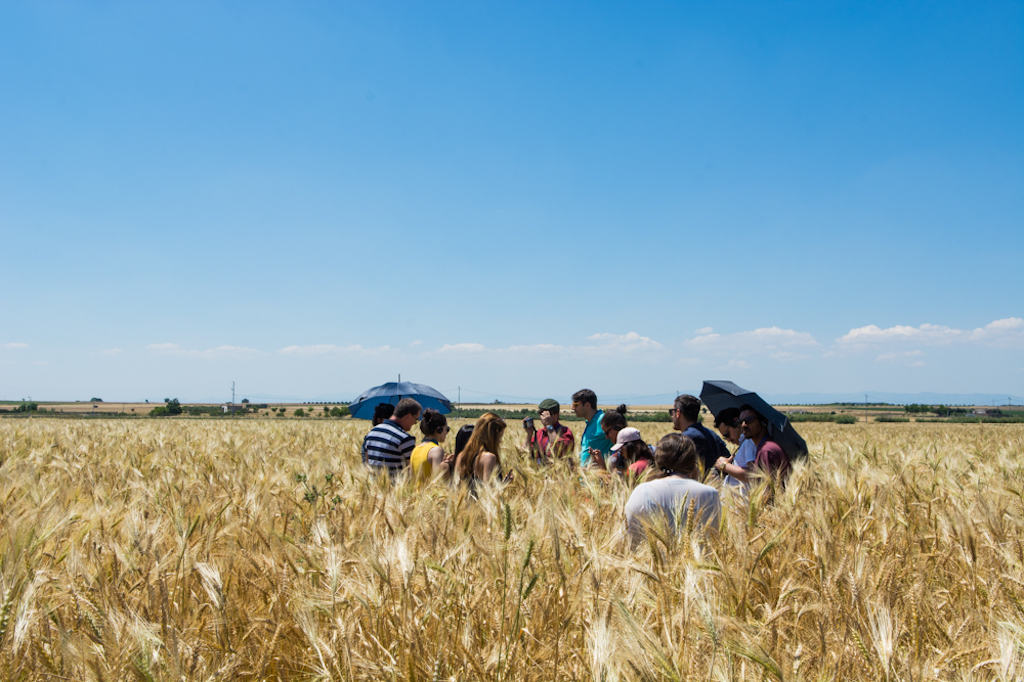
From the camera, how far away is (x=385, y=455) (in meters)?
5.81

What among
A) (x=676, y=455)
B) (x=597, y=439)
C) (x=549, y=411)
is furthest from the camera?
(x=549, y=411)

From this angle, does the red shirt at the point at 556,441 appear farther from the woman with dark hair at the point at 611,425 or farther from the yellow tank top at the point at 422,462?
the yellow tank top at the point at 422,462

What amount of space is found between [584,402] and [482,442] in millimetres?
2587

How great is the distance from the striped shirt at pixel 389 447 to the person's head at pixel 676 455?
303 centimetres

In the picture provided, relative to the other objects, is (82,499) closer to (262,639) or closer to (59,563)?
(59,563)

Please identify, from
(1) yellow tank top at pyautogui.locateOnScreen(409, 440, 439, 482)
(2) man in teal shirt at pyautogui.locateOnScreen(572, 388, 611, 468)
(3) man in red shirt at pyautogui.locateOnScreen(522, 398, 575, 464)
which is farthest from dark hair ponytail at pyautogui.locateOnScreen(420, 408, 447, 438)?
(2) man in teal shirt at pyautogui.locateOnScreen(572, 388, 611, 468)

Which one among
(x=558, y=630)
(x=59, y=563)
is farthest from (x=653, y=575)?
(x=59, y=563)

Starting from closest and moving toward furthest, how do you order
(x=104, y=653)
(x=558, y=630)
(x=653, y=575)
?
(x=104, y=653)
(x=558, y=630)
(x=653, y=575)

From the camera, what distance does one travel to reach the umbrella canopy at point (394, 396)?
11.3 meters

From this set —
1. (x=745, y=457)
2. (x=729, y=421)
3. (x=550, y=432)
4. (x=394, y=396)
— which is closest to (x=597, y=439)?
(x=550, y=432)

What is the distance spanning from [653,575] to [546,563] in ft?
1.55

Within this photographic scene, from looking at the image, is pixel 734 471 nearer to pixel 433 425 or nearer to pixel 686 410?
pixel 686 410

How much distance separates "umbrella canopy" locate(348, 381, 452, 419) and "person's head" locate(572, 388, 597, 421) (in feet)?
13.5

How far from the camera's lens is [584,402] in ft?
25.0
